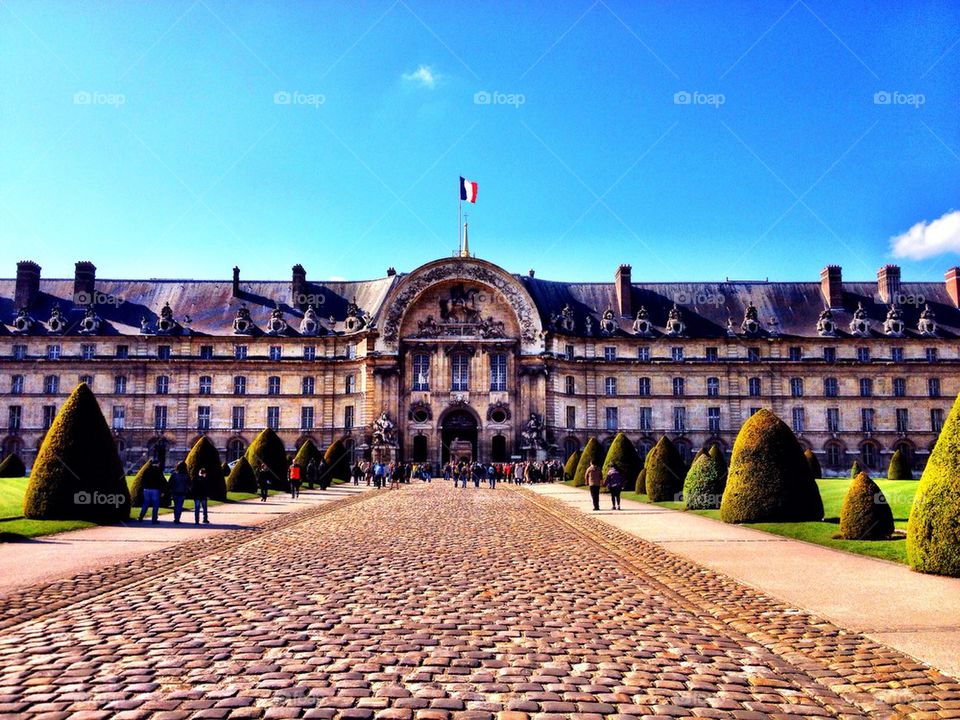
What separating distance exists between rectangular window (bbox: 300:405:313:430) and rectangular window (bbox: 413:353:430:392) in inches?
377

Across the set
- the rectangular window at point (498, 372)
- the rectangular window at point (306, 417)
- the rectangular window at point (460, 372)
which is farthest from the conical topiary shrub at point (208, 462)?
the rectangular window at point (306, 417)

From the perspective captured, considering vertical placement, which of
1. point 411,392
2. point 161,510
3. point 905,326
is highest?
point 905,326

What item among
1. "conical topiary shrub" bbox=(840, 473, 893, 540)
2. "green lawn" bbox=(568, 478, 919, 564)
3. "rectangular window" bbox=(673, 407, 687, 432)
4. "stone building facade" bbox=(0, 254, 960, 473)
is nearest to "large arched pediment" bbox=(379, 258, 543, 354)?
"stone building facade" bbox=(0, 254, 960, 473)

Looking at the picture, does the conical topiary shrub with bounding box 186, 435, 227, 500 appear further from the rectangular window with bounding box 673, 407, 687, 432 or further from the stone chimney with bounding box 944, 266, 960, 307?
the stone chimney with bounding box 944, 266, 960, 307

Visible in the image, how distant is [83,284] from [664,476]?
56552mm

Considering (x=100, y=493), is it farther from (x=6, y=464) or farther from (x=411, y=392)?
(x=411, y=392)

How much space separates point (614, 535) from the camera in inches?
768

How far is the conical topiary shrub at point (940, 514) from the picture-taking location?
1260 centimetres

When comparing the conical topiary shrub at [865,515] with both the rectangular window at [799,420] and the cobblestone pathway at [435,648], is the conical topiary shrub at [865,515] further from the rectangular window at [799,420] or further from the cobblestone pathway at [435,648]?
the rectangular window at [799,420]

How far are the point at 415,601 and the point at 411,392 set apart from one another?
51.3 metres

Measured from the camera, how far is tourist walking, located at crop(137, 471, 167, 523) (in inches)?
893

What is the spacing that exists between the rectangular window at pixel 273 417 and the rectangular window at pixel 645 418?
1176 inches

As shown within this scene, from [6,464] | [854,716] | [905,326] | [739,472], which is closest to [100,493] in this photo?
[739,472]

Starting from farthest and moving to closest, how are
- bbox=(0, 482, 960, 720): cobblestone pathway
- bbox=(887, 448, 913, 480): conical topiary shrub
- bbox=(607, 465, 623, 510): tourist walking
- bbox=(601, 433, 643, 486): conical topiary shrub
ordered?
bbox=(887, 448, 913, 480): conical topiary shrub → bbox=(601, 433, 643, 486): conical topiary shrub → bbox=(607, 465, 623, 510): tourist walking → bbox=(0, 482, 960, 720): cobblestone pathway
